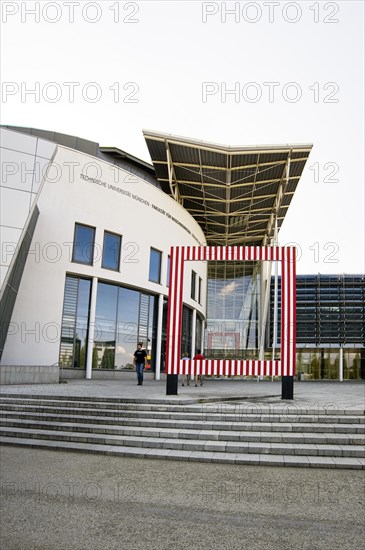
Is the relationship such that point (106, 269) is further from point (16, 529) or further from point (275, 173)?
point (16, 529)

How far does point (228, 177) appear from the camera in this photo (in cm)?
3556

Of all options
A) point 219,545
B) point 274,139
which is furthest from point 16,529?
point 274,139

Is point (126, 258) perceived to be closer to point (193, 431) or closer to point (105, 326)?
point (105, 326)

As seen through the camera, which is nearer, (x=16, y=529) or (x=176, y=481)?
(x=16, y=529)

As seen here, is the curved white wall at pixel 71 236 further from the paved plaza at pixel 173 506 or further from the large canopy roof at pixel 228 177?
the paved plaza at pixel 173 506

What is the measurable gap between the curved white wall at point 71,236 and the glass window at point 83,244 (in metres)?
0.32

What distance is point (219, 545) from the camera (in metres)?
4.66

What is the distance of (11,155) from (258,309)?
3330cm

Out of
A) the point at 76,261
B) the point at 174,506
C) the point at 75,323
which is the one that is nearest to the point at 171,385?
the point at 174,506

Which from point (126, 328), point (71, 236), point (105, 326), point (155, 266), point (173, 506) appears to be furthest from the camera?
point (155, 266)

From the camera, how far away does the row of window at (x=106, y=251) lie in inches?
931

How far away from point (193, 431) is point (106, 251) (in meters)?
16.6

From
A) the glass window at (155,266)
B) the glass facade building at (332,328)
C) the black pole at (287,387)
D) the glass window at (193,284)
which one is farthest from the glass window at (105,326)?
the glass facade building at (332,328)

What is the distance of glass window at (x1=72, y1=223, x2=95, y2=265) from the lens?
2352 centimetres
